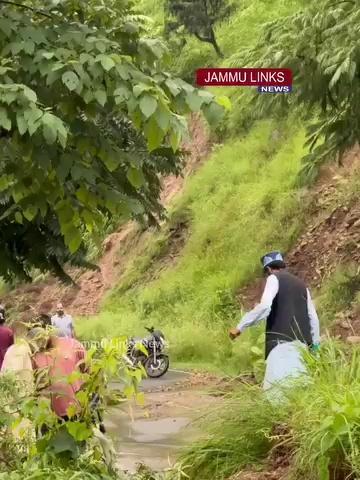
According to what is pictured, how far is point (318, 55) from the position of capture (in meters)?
9.84

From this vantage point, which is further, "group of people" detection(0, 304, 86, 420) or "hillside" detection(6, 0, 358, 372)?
"hillside" detection(6, 0, 358, 372)

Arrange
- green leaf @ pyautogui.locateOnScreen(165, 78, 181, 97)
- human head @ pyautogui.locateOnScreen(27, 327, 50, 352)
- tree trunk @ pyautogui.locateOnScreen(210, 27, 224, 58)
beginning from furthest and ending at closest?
tree trunk @ pyautogui.locateOnScreen(210, 27, 224, 58) < human head @ pyautogui.locateOnScreen(27, 327, 50, 352) < green leaf @ pyautogui.locateOnScreen(165, 78, 181, 97)

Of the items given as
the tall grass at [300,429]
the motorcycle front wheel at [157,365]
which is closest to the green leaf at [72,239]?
the tall grass at [300,429]

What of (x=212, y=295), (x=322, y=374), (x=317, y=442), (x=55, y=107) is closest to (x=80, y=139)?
(x=55, y=107)

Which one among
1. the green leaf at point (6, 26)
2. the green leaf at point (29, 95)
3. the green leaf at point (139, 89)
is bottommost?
the green leaf at point (139, 89)

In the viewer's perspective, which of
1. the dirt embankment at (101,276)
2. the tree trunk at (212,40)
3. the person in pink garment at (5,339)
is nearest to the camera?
the person in pink garment at (5,339)

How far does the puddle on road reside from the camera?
320 inches

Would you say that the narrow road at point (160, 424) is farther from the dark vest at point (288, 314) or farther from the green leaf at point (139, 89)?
the green leaf at point (139, 89)

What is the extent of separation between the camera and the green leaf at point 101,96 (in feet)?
11.5

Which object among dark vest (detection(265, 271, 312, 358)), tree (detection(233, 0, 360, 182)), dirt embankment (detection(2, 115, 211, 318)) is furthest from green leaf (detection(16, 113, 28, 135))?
dirt embankment (detection(2, 115, 211, 318))

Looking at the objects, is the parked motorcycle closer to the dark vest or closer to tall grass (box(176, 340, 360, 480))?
the dark vest

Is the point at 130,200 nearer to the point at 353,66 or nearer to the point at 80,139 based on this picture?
the point at 80,139

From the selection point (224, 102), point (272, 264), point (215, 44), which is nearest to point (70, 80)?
point (224, 102)

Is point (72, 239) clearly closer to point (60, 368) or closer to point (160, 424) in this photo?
point (60, 368)
